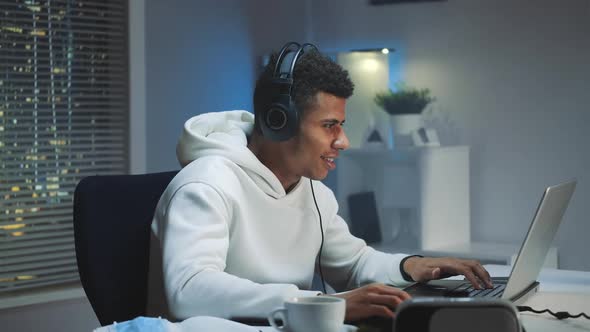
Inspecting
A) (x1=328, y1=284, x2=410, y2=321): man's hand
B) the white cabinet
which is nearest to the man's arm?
(x1=328, y1=284, x2=410, y2=321): man's hand

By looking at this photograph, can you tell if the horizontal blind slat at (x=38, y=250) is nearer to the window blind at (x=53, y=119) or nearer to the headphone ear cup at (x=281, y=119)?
the window blind at (x=53, y=119)

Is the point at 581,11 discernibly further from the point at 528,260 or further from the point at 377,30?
the point at 528,260

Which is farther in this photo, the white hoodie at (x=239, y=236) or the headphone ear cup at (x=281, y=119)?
the headphone ear cup at (x=281, y=119)

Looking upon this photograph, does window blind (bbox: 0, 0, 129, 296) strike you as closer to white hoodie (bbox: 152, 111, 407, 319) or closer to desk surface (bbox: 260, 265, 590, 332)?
white hoodie (bbox: 152, 111, 407, 319)

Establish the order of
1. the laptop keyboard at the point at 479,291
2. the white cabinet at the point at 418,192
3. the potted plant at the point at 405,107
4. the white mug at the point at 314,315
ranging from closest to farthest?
the white mug at the point at 314,315 < the laptop keyboard at the point at 479,291 < the white cabinet at the point at 418,192 < the potted plant at the point at 405,107

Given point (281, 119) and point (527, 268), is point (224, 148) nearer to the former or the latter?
point (281, 119)

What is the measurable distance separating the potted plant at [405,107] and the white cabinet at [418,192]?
14 centimetres

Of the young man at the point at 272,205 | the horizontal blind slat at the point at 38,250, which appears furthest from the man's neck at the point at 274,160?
the horizontal blind slat at the point at 38,250

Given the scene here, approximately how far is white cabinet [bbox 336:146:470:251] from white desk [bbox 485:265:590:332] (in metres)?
1.82

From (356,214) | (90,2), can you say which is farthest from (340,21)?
(90,2)

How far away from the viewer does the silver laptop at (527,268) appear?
4.73ft

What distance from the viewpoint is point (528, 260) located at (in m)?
1.52

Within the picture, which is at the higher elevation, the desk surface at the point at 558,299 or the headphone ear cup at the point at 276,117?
the headphone ear cup at the point at 276,117

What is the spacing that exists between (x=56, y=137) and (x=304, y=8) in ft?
5.58
